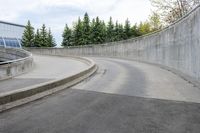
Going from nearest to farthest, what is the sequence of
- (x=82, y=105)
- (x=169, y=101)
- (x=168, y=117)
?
(x=168, y=117)
(x=82, y=105)
(x=169, y=101)

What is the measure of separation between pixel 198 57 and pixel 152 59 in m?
14.5

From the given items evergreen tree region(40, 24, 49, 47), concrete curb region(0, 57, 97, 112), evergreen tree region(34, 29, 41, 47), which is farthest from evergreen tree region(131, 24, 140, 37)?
concrete curb region(0, 57, 97, 112)

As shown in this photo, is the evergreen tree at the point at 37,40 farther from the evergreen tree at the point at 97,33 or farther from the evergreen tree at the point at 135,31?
the evergreen tree at the point at 135,31

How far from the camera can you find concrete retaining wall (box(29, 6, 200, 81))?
39.6ft

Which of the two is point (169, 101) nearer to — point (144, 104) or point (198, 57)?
point (144, 104)

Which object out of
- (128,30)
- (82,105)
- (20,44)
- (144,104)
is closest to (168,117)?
(144,104)

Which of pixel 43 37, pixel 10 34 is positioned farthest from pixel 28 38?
pixel 10 34

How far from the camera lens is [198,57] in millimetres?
11344

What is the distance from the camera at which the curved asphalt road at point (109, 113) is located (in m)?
5.97

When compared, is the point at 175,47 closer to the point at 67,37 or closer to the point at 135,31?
the point at 67,37

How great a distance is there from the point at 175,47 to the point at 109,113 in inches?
422

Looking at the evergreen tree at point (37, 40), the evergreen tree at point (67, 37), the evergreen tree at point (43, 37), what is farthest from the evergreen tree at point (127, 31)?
the evergreen tree at point (37, 40)

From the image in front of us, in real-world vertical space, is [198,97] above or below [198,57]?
below

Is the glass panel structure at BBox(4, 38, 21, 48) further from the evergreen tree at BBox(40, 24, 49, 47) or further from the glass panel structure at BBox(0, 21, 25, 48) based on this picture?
the evergreen tree at BBox(40, 24, 49, 47)
